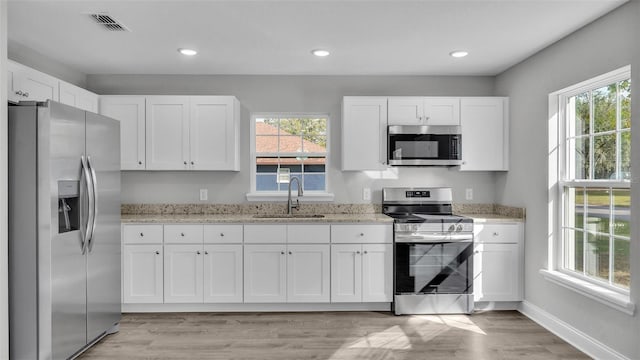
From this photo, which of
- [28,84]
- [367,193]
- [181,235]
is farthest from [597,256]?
[28,84]

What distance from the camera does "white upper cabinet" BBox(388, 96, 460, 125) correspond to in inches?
158

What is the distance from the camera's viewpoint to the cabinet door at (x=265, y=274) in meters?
3.68

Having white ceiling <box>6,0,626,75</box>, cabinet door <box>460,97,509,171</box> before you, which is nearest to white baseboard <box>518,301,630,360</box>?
cabinet door <box>460,97,509,171</box>

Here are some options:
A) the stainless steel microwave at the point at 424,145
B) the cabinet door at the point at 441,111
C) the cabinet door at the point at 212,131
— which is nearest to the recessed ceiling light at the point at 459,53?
the cabinet door at the point at 441,111

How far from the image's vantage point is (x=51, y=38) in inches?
123

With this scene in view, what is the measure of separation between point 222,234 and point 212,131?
104 centimetres

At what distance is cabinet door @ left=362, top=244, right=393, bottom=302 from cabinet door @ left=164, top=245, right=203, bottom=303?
1.53 meters

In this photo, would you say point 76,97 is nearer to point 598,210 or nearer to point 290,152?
point 290,152

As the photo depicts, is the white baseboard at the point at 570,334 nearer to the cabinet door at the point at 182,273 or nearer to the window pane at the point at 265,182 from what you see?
the window pane at the point at 265,182

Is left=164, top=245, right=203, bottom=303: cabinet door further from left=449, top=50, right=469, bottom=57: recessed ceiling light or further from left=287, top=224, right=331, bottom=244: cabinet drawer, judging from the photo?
left=449, top=50, right=469, bottom=57: recessed ceiling light

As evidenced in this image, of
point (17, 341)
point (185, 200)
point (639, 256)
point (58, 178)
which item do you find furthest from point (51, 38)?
point (639, 256)

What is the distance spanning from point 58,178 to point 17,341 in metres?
1.03

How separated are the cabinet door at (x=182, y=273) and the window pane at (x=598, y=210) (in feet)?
10.7

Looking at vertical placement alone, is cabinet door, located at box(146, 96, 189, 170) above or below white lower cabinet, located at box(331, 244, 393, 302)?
above
